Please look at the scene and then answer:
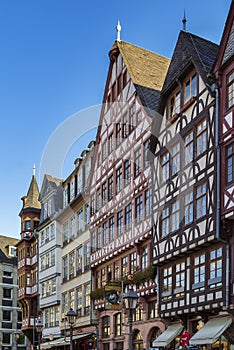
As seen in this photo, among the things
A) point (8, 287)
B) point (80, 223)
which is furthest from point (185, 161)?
point (8, 287)

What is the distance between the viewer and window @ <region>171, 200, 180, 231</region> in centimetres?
2627

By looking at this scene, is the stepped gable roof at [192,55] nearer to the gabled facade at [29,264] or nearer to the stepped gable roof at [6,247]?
the gabled facade at [29,264]

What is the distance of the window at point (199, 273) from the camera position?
24047mm

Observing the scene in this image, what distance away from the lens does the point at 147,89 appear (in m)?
33.9

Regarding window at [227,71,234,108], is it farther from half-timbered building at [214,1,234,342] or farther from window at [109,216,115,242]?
window at [109,216,115,242]

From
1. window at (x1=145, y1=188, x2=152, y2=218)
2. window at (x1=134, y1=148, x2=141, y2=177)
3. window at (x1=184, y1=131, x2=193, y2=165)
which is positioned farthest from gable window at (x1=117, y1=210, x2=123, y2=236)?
window at (x1=184, y1=131, x2=193, y2=165)

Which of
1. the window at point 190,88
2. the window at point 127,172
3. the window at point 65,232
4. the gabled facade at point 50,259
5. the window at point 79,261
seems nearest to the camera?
the window at point 190,88

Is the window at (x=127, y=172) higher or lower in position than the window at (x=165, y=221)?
higher

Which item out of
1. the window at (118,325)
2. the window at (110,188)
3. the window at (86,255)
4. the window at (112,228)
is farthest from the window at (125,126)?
the window at (118,325)

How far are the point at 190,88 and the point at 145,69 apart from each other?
10.0 metres

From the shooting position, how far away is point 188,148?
1021 inches

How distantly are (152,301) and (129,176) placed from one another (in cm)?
733

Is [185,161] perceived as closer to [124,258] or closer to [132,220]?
[132,220]

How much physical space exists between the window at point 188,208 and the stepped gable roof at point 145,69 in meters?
8.43
